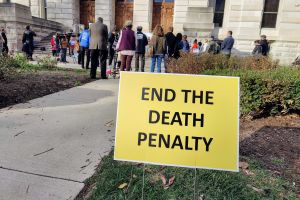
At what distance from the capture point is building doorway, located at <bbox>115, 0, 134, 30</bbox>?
24.9 metres

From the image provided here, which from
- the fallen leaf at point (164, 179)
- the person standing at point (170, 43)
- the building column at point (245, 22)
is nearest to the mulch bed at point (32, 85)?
the person standing at point (170, 43)

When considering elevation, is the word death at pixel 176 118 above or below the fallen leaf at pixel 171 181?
above

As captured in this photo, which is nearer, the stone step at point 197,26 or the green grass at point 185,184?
the green grass at point 185,184

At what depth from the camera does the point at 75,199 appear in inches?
107

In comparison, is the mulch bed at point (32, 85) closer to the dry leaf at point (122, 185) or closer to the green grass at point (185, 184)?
the green grass at point (185, 184)

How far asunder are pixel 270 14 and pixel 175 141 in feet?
71.9

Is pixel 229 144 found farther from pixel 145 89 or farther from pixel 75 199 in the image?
pixel 75 199

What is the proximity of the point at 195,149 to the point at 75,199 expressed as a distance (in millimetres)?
1222

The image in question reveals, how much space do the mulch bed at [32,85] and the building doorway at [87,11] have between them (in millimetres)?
16669

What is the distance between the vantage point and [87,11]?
25438mm

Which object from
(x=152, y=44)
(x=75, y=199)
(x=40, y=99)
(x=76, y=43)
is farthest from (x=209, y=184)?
(x=76, y=43)

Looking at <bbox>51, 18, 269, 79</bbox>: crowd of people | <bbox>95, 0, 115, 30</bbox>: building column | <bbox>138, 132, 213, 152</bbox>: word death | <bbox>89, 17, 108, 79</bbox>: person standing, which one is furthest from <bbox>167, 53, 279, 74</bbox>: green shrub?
<bbox>95, 0, 115, 30</bbox>: building column

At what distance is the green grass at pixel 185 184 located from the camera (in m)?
2.76

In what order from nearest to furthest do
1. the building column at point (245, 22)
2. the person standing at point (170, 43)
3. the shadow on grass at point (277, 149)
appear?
the shadow on grass at point (277, 149), the person standing at point (170, 43), the building column at point (245, 22)
